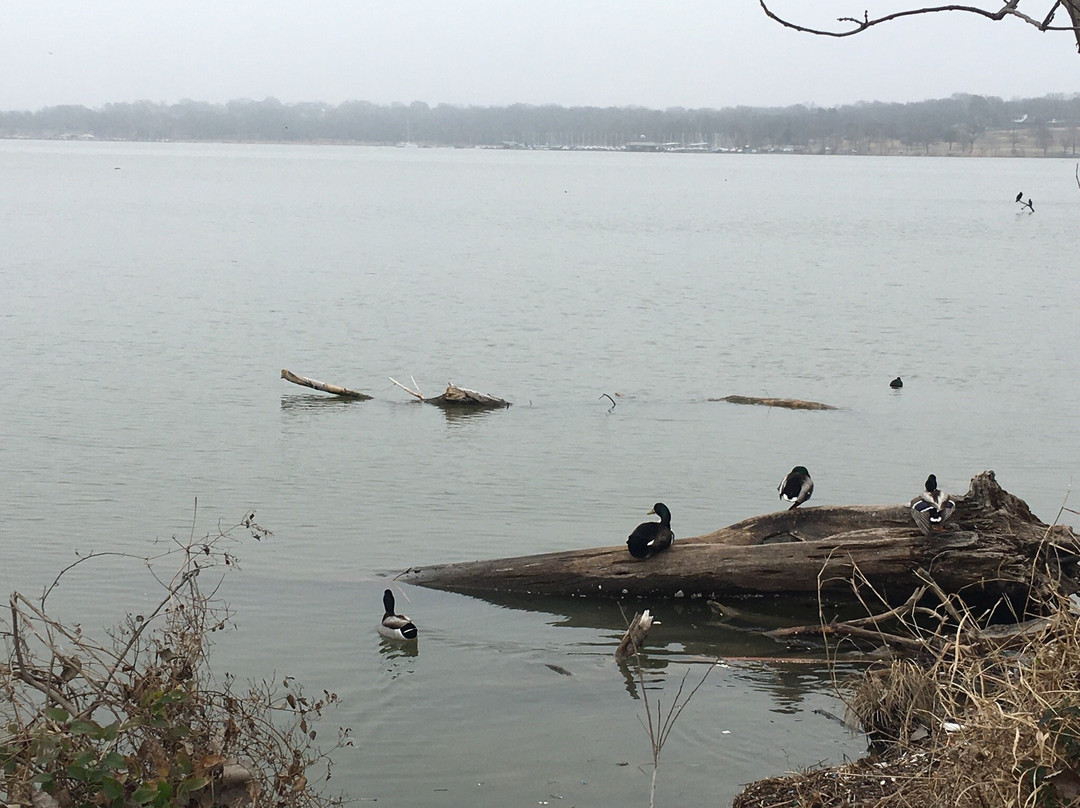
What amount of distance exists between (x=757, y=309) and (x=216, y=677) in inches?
956

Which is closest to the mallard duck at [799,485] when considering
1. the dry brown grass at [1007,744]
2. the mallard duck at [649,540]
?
the mallard duck at [649,540]

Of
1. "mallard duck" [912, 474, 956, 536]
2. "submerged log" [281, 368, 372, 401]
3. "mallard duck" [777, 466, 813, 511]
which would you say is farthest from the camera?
"submerged log" [281, 368, 372, 401]

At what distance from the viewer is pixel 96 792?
4.22 meters

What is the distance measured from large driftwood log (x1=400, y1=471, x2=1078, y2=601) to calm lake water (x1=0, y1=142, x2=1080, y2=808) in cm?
24

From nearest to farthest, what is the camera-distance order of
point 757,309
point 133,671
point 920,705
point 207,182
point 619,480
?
point 133,671 → point 920,705 → point 619,480 → point 757,309 → point 207,182

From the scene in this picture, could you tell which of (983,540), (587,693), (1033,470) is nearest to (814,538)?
(983,540)

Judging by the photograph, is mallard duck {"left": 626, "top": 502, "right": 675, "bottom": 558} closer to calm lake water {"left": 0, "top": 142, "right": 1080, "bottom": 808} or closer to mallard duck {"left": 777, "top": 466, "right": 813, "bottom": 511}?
calm lake water {"left": 0, "top": 142, "right": 1080, "bottom": 808}

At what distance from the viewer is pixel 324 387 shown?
18594 millimetres

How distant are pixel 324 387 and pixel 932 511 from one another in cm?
1151

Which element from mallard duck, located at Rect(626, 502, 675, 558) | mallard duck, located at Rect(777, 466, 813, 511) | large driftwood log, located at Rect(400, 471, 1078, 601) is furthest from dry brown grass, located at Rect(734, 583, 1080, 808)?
mallard duck, located at Rect(777, 466, 813, 511)

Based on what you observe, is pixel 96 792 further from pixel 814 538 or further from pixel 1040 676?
pixel 814 538

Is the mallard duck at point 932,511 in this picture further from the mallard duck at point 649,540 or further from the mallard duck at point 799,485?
the mallard duck at point 799,485

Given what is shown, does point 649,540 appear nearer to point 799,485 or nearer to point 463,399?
point 799,485

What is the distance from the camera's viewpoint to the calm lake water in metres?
8.09
